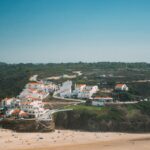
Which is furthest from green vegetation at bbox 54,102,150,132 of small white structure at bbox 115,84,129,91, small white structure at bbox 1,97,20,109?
small white structure at bbox 115,84,129,91

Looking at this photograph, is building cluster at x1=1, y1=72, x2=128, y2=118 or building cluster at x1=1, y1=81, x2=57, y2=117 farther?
building cluster at x1=1, y1=72, x2=128, y2=118

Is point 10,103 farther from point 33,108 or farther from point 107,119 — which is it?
point 107,119

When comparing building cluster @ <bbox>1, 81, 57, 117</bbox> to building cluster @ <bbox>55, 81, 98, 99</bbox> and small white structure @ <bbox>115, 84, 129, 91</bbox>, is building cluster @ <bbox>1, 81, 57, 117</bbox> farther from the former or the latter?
small white structure @ <bbox>115, 84, 129, 91</bbox>

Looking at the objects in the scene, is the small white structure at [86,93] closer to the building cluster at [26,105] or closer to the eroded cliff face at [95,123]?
the building cluster at [26,105]

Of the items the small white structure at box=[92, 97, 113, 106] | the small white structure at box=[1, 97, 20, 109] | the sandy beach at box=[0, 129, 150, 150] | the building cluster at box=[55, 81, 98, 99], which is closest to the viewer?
the sandy beach at box=[0, 129, 150, 150]

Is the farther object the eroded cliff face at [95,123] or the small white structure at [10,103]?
the small white structure at [10,103]

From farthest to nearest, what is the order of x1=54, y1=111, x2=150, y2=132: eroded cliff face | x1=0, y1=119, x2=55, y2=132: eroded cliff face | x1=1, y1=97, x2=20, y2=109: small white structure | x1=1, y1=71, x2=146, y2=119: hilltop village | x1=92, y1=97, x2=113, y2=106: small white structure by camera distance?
x1=92, y1=97, x2=113, y2=106: small white structure
x1=1, y1=97, x2=20, y2=109: small white structure
x1=1, y1=71, x2=146, y2=119: hilltop village
x1=54, y1=111, x2=150, y2=132: eroded cliff face
x1=0, y1=119, x2=55, y2=132: eroded cliff face

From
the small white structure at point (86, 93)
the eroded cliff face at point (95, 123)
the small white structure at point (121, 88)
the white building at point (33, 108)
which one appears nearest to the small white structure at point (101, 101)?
the small white structure at point (86, 93)
